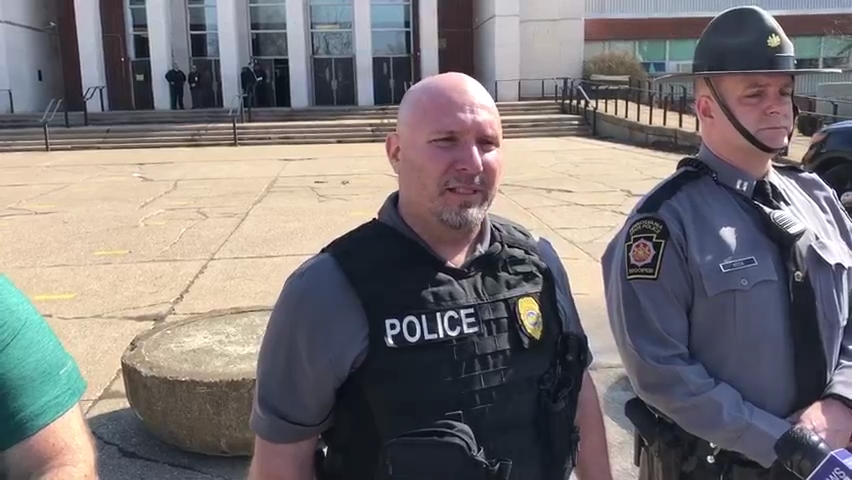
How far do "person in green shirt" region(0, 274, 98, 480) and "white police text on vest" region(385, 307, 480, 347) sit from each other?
2.25 feet

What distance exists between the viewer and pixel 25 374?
61.6 inches

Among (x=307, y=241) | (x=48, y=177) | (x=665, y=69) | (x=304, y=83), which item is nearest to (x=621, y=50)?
(x=665, y=69)

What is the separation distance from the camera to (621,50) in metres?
34.3

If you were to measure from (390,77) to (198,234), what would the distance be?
83.8 feet

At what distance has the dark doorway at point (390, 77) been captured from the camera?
33.6 metres

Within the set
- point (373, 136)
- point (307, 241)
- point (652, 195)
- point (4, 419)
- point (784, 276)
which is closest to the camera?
point (4, 419)

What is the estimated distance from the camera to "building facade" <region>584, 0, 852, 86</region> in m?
34.4

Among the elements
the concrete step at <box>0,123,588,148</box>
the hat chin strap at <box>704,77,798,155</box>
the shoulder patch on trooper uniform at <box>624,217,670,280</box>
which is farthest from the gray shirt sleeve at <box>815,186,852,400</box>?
the concrete step at <box>0,123,588,148</box>

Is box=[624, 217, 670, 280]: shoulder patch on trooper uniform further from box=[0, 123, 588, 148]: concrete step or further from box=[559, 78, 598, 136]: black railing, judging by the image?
box=[559, 78, 598, 136]: black railing

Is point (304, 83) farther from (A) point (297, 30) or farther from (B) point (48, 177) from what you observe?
(B) point (48, 177)

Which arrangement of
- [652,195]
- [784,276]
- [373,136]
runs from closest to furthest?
[784,276]
[652,195]
[373,136]

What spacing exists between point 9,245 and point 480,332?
8457 millimetres

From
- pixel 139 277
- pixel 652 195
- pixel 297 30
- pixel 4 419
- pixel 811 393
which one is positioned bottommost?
pixel 139 277

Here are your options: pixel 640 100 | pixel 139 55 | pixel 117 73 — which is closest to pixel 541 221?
pixel 640 100
